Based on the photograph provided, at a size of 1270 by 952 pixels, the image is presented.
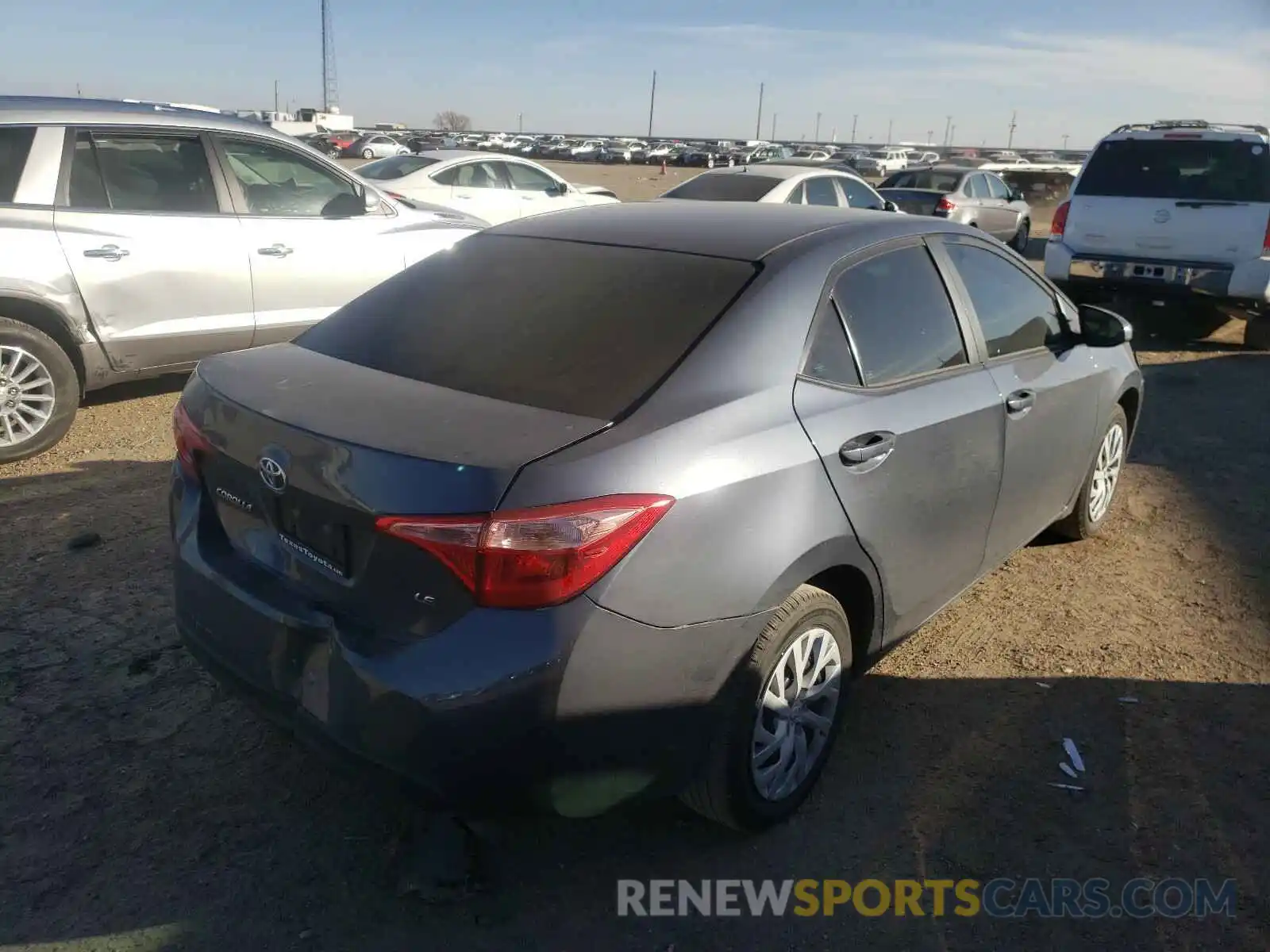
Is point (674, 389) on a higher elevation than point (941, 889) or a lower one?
higher

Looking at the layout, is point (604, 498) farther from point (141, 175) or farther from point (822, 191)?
point (822, 191)

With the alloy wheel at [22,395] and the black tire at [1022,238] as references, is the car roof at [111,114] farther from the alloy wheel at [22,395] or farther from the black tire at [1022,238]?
the black tire at [1022,238]

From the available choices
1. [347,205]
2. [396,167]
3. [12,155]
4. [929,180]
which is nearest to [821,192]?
[396,167]

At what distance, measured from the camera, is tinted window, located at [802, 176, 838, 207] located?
37.5ft

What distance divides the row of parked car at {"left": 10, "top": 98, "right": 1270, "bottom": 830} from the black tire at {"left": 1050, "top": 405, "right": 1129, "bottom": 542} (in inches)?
3.6

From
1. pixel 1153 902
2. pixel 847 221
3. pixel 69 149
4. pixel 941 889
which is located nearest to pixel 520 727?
pixel 941 889

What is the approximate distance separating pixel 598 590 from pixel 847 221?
178 centimetres

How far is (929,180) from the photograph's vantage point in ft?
55.1

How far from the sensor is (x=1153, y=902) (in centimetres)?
271

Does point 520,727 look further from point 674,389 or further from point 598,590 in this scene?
point 674,389

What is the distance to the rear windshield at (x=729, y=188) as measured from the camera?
35.5ft

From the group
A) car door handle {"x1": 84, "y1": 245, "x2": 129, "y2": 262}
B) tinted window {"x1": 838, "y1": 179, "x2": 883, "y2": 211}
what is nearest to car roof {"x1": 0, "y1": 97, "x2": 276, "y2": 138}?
car door handle {"x1": 84, "y1": 245, "x2": 129, "y2": 262}

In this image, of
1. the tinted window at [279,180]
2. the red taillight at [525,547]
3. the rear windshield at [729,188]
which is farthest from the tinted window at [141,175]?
the rear windshield at [729,188]

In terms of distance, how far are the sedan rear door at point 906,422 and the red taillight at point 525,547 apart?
0.79 meters
